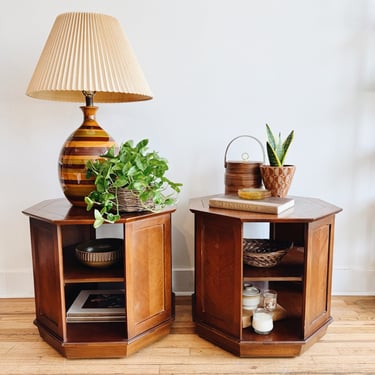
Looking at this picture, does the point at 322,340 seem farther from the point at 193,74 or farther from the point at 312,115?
the point at 193,74

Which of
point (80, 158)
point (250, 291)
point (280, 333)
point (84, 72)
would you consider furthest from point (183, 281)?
point (84, 72)

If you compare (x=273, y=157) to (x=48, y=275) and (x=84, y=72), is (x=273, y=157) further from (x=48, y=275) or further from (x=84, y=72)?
(x=48, y=275)

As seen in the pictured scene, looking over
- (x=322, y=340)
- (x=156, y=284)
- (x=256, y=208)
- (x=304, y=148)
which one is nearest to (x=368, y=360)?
(x=322, y=340)

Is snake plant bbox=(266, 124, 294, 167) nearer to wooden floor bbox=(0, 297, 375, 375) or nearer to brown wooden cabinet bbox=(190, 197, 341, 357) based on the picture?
brown wooden cabinet bbox=(190, 197, 341, 357)

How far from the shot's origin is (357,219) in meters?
1.82

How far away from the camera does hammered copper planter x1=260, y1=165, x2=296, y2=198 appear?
1.45 meters

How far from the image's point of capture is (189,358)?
1.29m

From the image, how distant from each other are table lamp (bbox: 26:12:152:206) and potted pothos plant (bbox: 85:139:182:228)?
74 mm

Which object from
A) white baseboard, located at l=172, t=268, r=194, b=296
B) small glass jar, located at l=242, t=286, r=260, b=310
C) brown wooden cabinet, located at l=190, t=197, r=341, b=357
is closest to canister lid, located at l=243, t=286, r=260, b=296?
small glass jar, located at l=242, t=286, r=260, b=310

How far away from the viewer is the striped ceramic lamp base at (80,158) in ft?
4.29

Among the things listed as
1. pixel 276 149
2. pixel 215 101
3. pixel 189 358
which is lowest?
pixel 189 358

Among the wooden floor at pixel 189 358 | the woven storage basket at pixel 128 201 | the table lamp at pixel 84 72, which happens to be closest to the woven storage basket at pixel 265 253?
the wooden floor at pixel 189 358

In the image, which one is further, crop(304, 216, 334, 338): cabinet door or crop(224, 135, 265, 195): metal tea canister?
crop(224, 135, 265, 195): metal tea canister

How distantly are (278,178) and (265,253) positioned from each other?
1.09ft
